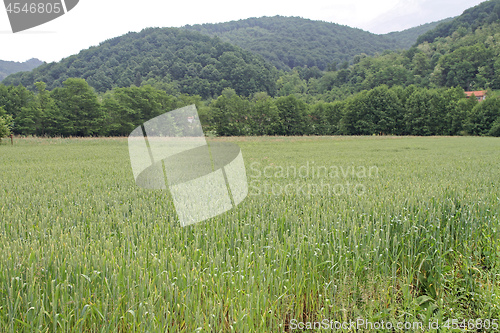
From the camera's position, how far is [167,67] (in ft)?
391

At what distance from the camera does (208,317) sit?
2096mm

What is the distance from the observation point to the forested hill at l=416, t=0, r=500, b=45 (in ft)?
430

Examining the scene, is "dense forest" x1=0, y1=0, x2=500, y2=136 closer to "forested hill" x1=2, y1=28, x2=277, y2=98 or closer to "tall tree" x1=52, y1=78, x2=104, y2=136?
"tall tree" x1=52, y1=78, x2=104, y2=136

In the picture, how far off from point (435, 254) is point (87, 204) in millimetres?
5109

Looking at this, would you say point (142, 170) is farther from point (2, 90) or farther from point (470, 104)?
point (470, 104)

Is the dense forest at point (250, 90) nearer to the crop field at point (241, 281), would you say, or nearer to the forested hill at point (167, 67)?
the forested hill at point (167, 67)

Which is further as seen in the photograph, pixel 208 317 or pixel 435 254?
pixel 435 254

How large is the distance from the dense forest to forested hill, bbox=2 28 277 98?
42cm

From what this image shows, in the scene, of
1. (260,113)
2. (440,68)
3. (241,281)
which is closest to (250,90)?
(260,113)

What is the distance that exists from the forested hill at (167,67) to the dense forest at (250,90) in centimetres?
42

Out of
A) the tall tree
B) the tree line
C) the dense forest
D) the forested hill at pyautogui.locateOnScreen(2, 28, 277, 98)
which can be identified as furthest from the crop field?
the forested hill at pyautogui.locateOnScreen(2, 28, 277, 98)

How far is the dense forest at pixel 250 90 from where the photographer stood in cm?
5900

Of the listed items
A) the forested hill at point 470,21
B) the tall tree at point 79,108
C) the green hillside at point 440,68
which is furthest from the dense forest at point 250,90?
the forested hill at point 470,21

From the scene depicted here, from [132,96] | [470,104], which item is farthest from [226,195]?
[470,104]
